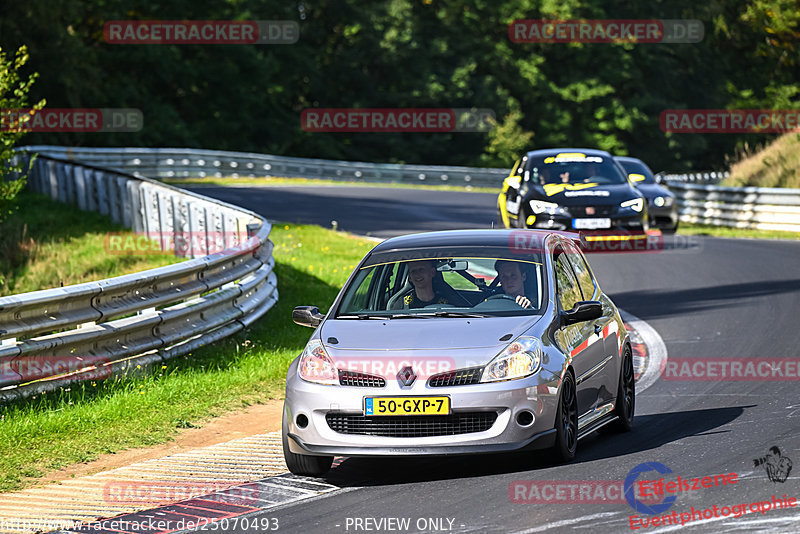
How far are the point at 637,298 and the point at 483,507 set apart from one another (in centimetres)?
1093

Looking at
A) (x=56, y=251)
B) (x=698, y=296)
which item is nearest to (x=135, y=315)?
(x=698, y=296)

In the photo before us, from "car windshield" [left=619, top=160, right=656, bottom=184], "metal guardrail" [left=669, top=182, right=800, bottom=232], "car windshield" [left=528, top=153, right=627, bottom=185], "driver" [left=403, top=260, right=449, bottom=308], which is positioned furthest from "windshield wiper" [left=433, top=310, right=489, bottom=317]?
"metal guardrail" [left=669, top=182, right=800, bottom=232]

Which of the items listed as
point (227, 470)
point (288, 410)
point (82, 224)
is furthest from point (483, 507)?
point (82, 224)

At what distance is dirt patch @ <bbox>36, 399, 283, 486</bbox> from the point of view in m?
8.51

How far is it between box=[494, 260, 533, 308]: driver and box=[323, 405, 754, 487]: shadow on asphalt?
39.4 inches

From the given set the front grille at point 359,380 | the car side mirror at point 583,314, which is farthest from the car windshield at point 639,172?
the front grille at point 359,380

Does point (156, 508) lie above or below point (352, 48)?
below

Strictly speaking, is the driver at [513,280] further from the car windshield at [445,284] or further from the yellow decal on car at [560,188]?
the yellow decal on car at [560,188]

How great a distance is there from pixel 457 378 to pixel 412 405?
31 cm

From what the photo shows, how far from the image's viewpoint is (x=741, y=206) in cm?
3170

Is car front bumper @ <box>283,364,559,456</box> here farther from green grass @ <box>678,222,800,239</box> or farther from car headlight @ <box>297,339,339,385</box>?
green grass @ <box>678,222,800,239</box>

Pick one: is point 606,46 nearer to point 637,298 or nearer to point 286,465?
point 637,298

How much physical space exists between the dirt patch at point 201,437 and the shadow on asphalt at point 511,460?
57.1 inches

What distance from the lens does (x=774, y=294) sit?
17.0m
